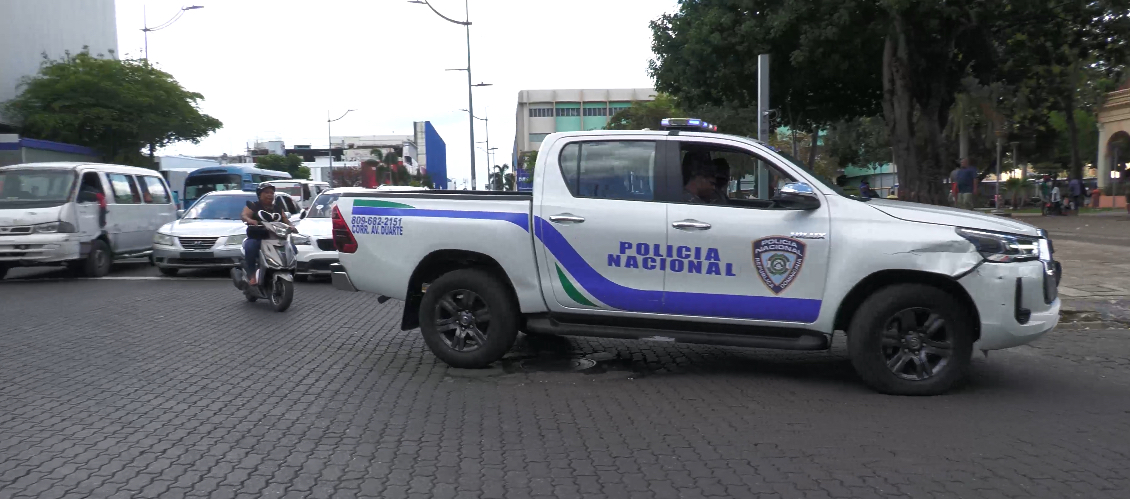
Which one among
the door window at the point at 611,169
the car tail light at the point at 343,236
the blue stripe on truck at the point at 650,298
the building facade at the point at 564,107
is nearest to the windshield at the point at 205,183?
the car tail light at the point at 343,236

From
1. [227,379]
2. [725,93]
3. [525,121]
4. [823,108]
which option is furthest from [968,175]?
[525,121]

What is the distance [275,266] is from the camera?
35.4 feet

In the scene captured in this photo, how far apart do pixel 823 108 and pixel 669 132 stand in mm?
18799

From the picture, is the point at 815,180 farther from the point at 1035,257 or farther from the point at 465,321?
the point at 465,321

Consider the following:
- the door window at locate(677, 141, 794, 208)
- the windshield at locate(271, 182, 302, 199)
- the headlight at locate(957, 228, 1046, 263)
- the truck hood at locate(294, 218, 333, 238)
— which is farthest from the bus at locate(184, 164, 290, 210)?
the headlight at locate(957, 228, 1046, 263)

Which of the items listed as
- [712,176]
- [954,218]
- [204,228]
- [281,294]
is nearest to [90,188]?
[204,228]

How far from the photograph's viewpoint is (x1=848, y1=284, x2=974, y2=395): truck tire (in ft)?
19.8

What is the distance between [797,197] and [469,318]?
2669 millimetres

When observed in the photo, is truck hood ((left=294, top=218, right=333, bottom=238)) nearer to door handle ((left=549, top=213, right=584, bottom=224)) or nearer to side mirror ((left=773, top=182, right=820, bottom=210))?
door handle ((left=549, top=213, right=584, bottom=224))

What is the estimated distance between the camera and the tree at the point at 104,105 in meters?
34.4

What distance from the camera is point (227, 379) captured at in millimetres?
6715

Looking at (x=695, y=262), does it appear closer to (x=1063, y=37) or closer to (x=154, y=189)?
(x=154, y=189)

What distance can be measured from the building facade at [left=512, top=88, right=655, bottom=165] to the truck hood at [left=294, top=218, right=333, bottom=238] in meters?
73.3

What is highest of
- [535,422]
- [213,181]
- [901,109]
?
[901,109]
